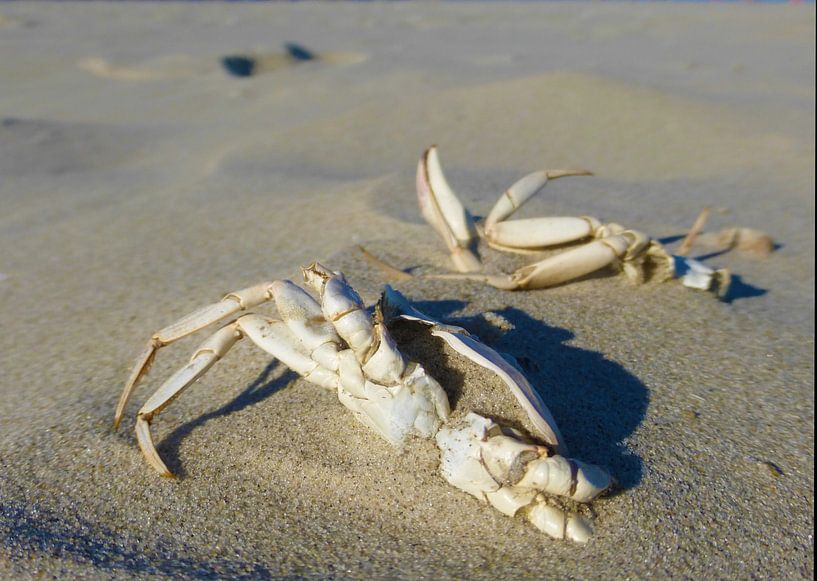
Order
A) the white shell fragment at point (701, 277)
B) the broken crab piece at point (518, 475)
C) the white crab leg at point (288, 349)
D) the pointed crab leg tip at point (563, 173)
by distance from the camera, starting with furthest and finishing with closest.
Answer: the white shell fragment at point (701, 277)
the pointed crab leg tip at point (563, 173)
the white crab leg at point (288, 349)
the broken crab piece at point (518, 475)

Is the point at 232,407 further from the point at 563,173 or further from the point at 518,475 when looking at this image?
the point at 563,173

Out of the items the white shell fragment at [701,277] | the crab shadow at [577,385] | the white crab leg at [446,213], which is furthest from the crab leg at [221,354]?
the white shell fragment at [701,277]

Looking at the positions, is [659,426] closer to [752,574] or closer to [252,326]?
[752,574]

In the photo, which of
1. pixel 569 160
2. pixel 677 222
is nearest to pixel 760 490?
pixel 677 222

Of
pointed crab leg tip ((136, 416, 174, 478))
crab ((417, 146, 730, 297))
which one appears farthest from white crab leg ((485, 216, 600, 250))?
pointed crab leg tip ((136, 416, 174, 478))

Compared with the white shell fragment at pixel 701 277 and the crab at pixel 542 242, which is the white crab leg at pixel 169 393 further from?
the white shell fragment at pixel 701 277
